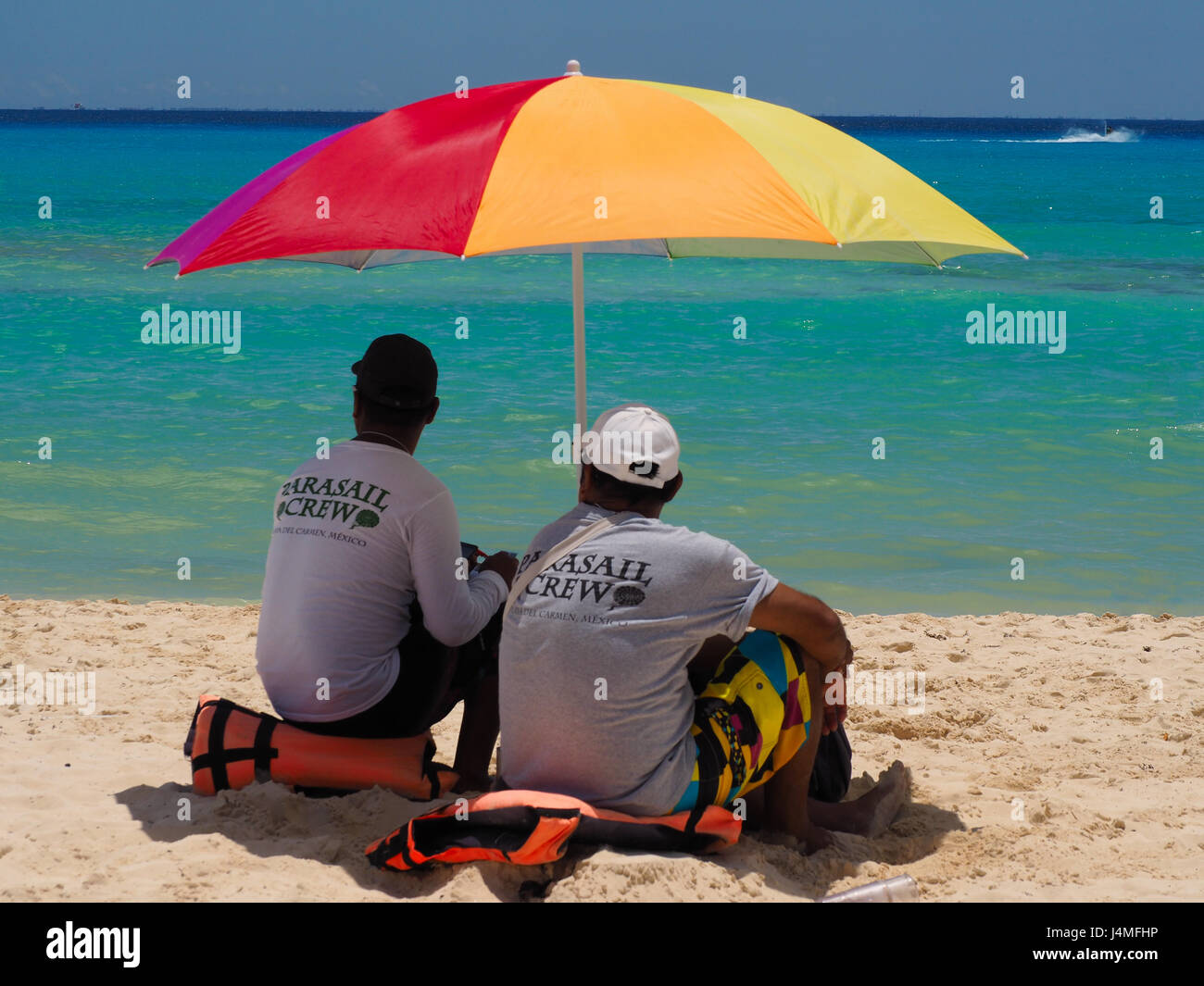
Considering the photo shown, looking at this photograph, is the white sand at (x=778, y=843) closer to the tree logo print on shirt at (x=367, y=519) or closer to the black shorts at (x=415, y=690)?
A: the black shorts at (x=415, y=690)

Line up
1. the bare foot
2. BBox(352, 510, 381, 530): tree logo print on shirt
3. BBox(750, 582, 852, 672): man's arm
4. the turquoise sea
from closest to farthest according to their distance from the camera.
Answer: BBox(750, 582, 852, 672): man's arm < BBox(352, 510, 381, 530): tree logo print on shirt < the bare foot < the turquoise sea

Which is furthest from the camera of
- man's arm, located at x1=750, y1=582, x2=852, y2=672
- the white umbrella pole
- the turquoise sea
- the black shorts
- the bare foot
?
the turquoise sea

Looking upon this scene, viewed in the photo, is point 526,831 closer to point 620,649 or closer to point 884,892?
point 620,649

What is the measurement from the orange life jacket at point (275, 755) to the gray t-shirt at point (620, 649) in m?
0.56

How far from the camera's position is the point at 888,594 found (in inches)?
226

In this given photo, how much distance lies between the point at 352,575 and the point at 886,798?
4.97 feet

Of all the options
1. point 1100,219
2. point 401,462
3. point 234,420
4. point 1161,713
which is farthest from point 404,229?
point 1100,219

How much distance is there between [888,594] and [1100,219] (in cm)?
2626

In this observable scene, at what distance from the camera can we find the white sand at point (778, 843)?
8.51 feet

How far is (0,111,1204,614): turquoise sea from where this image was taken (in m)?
6.27

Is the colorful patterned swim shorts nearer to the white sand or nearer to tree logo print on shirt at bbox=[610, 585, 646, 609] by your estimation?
the white sand

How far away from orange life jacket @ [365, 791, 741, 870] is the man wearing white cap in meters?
0.04

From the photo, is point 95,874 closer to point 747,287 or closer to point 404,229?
point 404,229

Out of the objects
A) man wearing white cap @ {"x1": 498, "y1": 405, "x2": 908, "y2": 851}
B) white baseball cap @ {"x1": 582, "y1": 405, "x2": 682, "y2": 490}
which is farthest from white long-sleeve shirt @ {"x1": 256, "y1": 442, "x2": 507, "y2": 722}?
white baseball cap @ {"x1": 582, "y1": 405, "x2": 682, "y2": 490}
